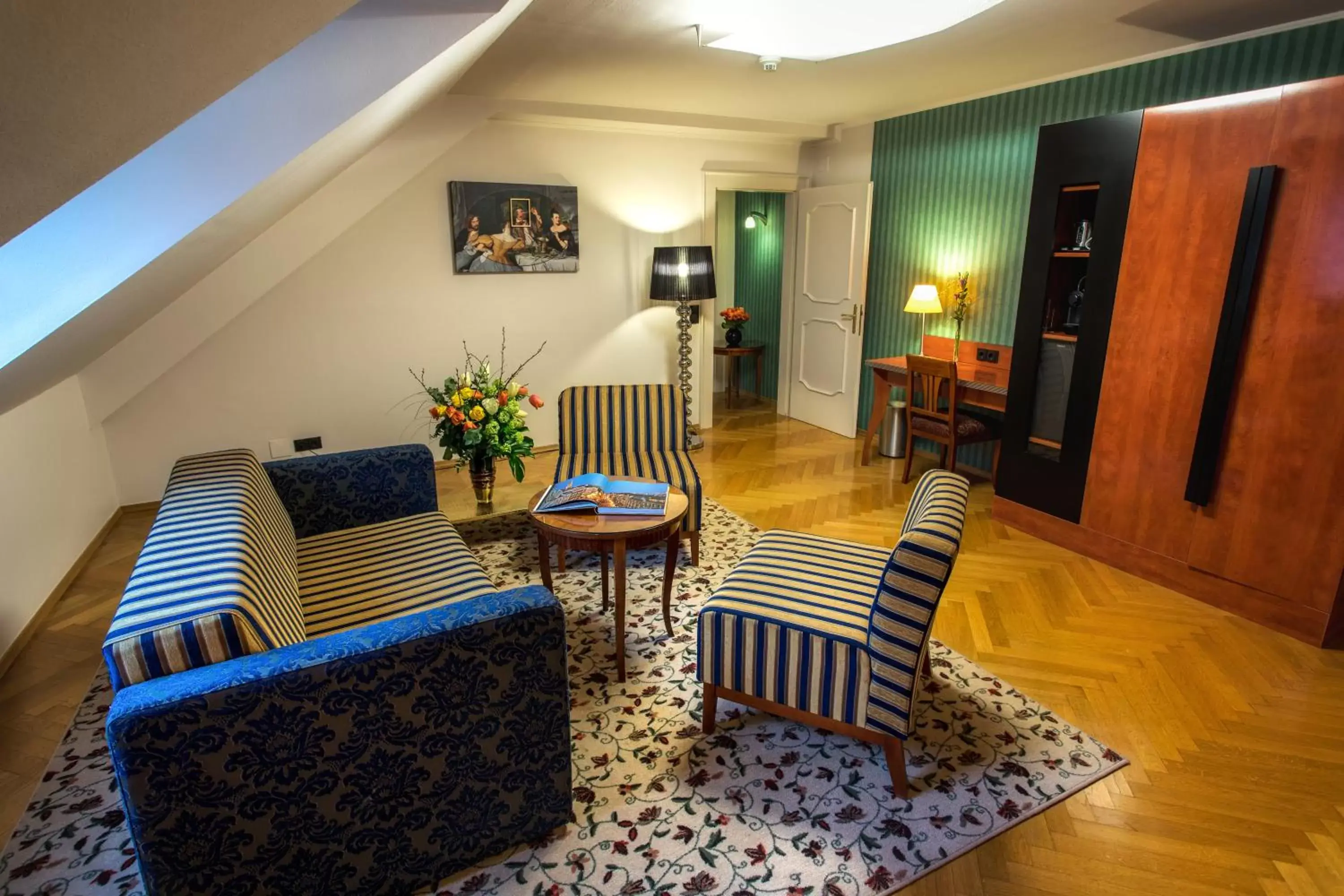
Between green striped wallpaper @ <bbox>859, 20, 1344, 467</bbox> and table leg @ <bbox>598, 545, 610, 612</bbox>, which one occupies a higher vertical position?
green striped wallpaper @ <bbox>859, 20, 1344, 467</bbox>

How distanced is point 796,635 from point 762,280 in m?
5.54

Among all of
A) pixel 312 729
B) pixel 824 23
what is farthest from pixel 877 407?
pixel 312 729

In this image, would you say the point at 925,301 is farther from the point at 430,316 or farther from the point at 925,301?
the point at 430,316

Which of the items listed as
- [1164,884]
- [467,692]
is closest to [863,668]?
[1164,884]

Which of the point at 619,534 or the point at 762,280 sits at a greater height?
the point at 762,280

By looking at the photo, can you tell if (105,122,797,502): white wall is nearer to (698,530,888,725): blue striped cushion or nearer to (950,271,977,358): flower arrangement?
(950,271,977,358): flower arrangement

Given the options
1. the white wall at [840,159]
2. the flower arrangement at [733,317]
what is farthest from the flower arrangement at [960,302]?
the flower arrangement at [733,317]

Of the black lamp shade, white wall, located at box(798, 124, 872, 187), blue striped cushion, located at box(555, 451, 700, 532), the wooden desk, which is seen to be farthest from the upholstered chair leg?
white wall, located at box(798, 124, 872, 187)

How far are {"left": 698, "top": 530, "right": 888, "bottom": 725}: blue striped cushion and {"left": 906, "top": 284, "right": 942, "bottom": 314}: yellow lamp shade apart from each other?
9.17 ft

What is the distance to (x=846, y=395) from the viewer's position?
5559 millimetres

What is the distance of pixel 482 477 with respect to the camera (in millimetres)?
3391

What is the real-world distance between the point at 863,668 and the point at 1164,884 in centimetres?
86

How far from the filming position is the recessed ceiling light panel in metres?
2.36

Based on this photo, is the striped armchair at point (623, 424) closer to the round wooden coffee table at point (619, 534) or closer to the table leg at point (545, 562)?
the table leg at point (545, 562)
